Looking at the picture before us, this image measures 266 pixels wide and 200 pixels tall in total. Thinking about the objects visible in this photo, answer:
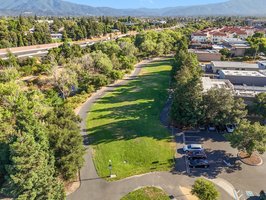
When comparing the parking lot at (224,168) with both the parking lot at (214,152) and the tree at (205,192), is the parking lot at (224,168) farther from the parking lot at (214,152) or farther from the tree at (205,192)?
the tree at (205,192)

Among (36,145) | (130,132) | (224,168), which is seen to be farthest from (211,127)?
(36,145)

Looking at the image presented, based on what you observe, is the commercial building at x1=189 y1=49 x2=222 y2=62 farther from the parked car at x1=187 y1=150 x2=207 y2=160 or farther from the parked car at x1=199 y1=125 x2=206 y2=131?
the parked car at x1=187 y1=150 x2=207 y2=160

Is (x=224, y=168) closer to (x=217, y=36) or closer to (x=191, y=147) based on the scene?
(x=191, y=147)

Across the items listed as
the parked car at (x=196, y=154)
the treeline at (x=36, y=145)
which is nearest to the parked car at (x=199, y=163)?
the parked car at (x=196, y=154)

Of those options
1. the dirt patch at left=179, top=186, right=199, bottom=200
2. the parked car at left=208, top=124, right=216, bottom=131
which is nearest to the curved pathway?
the dirt patch at left=179, top=186, right=199, bottom=200

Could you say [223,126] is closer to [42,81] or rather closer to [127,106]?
[127,106]
